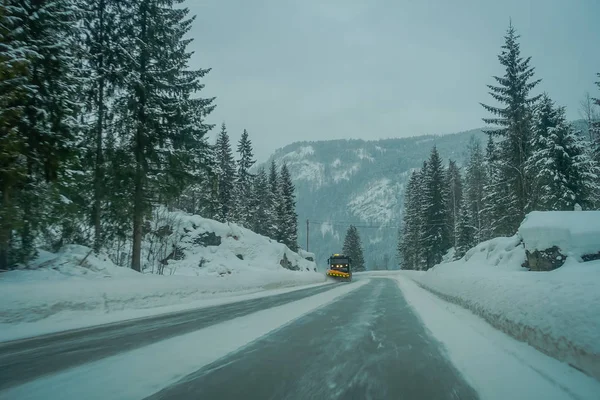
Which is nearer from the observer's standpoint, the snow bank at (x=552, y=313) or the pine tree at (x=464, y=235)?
the snow bank at (x=552, y=313)

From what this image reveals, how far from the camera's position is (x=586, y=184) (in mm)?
28891

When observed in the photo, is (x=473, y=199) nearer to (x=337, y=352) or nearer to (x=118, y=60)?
(x=118, y=60)

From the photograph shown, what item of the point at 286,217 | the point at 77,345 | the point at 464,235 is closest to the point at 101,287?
the point at 77,345

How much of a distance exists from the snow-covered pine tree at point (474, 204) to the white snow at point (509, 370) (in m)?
45.8

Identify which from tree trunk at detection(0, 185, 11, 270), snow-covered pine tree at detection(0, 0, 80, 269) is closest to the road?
tree trunk at detection(0, 185, 11, 270)

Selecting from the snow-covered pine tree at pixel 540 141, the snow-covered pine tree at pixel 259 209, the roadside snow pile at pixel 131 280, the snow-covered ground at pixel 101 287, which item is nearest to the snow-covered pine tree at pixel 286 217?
the snow-covered pine tree at pixel 259 209

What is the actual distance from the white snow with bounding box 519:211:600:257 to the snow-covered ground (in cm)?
1345

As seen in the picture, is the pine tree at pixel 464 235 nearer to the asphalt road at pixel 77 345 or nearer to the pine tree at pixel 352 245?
the pine tree at pixel 352 245

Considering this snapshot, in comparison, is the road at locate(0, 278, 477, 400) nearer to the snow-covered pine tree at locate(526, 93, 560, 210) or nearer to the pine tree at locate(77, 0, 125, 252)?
the pine tree at locate(77, 0, 125, 252)

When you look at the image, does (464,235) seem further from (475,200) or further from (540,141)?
(540,141)

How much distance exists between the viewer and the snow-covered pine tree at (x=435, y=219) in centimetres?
5525

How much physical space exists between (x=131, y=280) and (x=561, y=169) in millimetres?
→ 31161

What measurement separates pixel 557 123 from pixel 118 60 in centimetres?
3135

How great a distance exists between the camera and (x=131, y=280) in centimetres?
1223
